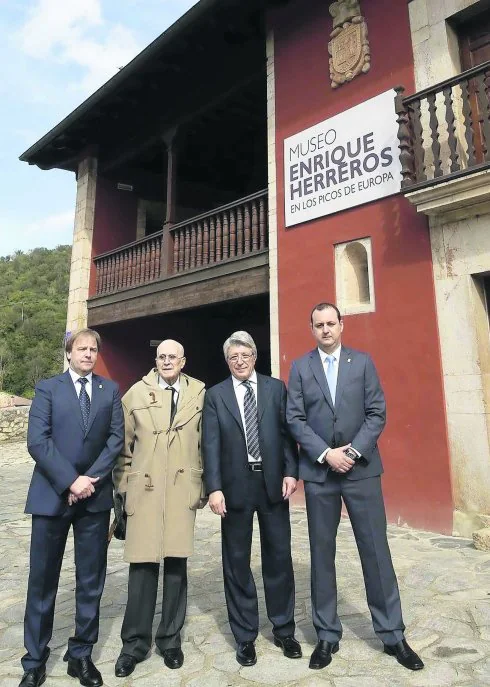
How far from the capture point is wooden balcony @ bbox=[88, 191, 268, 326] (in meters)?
7.29

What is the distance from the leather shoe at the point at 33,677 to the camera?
2.26 m

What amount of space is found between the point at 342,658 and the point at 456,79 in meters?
5.11

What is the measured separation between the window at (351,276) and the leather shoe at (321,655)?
407 cm

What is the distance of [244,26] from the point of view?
7.38m

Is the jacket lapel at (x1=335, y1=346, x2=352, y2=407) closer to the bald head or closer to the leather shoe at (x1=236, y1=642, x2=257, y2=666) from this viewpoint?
the bald head

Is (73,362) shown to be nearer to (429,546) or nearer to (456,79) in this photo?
(429,546)

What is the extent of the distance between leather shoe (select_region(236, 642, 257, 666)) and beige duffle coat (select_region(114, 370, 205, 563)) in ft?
1.87

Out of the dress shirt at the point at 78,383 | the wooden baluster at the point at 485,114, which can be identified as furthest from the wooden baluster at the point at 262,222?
the dress shirt at the point at 78,383

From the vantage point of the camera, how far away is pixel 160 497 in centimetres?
256

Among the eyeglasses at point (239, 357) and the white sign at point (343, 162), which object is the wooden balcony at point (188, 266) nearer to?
the white sign at point (343, 162)

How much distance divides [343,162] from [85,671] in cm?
568

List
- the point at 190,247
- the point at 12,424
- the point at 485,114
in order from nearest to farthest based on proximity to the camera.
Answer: the point at 485,114 < the point at 190,247 < the point at 12,424

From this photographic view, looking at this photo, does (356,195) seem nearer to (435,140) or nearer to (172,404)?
(435,140)

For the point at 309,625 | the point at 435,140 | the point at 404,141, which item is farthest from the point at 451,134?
the point at 309,625
